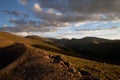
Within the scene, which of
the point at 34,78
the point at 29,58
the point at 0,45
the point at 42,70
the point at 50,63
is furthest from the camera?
the point at 0,45

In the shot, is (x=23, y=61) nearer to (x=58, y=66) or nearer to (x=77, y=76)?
(x=58, y=66)

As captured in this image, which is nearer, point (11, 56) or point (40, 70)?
point (40, 70)

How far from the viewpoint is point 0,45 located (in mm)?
77812

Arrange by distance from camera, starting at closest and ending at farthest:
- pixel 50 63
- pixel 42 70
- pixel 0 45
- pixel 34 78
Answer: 1. pixel 34 78
2. pixel 42 70
3. pixel 50 63
4. pixel 0 45

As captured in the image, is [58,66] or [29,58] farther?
[29,58]

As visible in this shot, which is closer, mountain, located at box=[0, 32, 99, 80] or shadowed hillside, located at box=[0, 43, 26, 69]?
mountain, located at box=[0, 32, 99, 80]

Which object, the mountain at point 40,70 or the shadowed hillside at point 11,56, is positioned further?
the shadowed hillside at point 11,56

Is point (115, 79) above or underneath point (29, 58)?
underneath

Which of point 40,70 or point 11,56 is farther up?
point 11,56

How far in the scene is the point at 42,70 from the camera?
3725 centimetres

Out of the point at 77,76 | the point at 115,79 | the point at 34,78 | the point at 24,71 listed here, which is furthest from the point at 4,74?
the point at 115,79

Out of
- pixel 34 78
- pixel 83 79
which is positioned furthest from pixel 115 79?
pixel 34 78

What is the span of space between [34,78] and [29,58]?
940cm

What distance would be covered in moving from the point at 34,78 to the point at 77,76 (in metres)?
7.27
